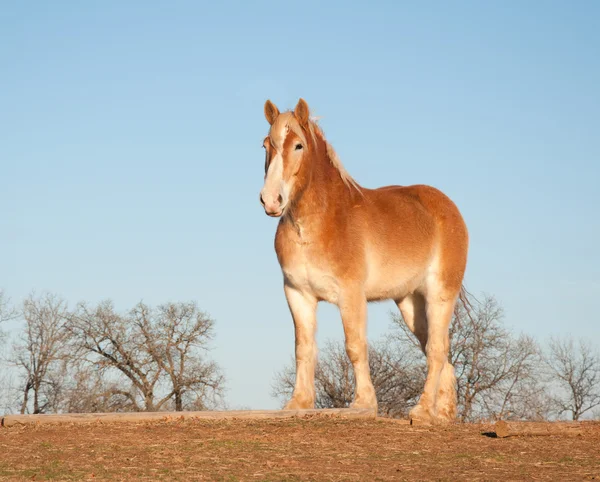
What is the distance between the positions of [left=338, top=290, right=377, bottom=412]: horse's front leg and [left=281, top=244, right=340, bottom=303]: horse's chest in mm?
202

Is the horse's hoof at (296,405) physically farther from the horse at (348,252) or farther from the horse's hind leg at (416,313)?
the horse's hind leg at (416,313)

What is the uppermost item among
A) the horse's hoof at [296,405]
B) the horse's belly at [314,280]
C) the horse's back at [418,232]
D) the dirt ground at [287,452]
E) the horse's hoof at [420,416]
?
the horse's back at [418,232]

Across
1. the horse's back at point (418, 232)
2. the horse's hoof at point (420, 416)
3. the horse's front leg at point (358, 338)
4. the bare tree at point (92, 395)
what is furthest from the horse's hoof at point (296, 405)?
the bare tree at point (92, 395)

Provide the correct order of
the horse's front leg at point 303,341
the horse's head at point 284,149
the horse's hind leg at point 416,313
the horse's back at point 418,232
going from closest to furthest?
the horse's head at point 284,149 → the horse's front leg at point 303,341 → the horse's back at point 418,232 → the horse's hind leg at point 416,313

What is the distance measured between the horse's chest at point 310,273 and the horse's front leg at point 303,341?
22 centimetres

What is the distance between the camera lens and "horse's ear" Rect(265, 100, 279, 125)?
10.6 meters

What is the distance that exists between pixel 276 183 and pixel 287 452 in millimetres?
3223

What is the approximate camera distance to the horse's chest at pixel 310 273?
10.4 m

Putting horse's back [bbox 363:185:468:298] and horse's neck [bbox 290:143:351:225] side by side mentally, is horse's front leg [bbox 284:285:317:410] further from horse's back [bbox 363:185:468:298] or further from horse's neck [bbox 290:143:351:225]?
horse's back [bbox 363:185:468:298]

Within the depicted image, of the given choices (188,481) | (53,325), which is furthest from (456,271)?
(53,325)

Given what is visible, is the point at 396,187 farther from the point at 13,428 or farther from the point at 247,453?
the point at 13,428

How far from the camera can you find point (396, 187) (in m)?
12.5

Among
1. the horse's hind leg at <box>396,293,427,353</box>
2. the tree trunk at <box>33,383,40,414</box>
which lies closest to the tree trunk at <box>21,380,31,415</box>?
the tree trunk at <box>33,383,40,414</box>

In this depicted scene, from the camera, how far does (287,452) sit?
8.55m
